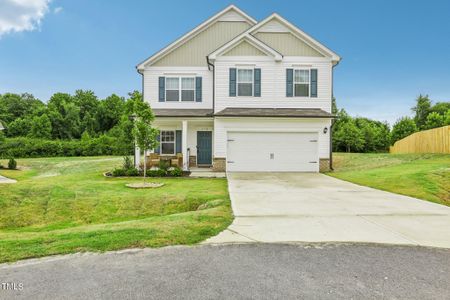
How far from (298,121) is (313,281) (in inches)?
501

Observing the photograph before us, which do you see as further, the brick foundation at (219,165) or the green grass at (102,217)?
the brick foundation at (219,165)

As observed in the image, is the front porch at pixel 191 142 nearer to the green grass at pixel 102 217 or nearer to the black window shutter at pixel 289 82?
the black window shutter at pixel 289 82

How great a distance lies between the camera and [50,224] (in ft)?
24.5

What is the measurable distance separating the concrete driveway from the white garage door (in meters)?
5.99

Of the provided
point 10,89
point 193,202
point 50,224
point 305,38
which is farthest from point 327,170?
point 10,89

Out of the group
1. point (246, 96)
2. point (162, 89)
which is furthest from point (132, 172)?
point (246, 96)

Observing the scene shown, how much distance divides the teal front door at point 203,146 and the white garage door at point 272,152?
2118mm

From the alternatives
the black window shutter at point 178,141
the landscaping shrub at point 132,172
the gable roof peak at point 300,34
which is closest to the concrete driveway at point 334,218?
the landscaping shrub at point 132,172

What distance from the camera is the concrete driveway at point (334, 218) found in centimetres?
471

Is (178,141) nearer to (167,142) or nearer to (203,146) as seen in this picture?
(167,142)

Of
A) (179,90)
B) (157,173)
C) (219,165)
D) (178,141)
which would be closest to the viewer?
(157,173)

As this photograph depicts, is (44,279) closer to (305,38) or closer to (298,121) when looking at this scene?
(298,121)

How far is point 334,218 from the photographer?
5973 millimetres

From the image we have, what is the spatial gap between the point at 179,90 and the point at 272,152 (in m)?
6.73
